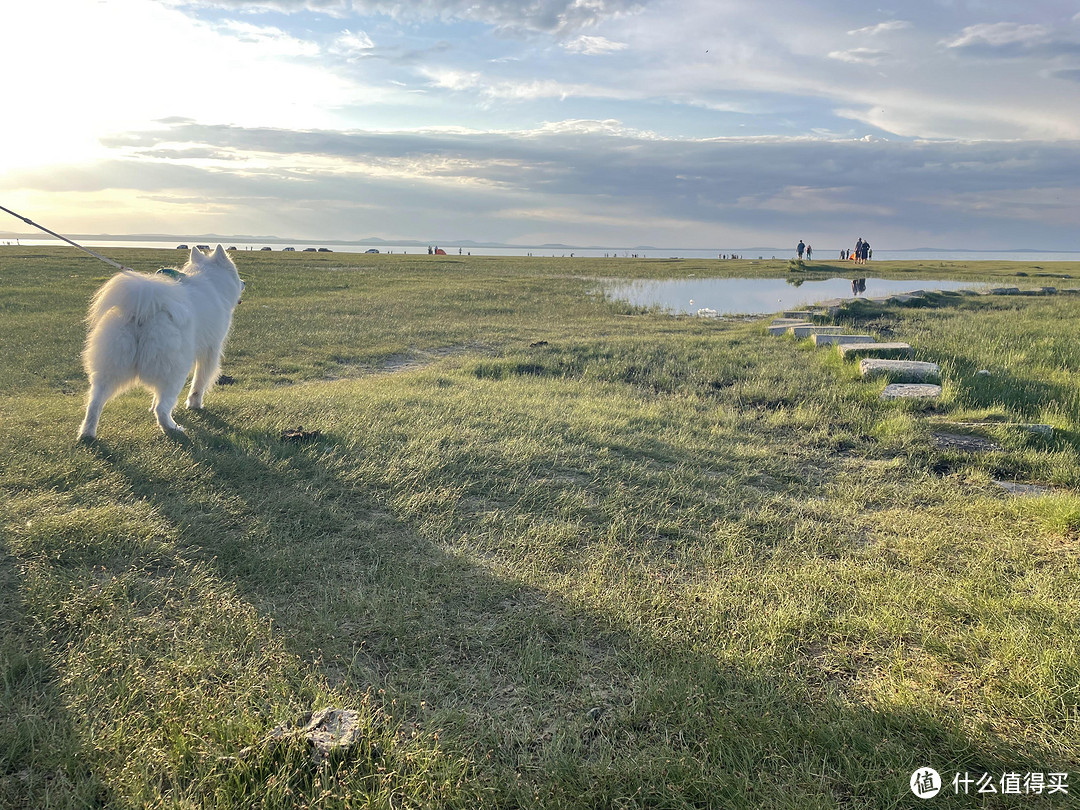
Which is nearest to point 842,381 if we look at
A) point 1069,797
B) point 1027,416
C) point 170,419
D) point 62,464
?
point 1027,416

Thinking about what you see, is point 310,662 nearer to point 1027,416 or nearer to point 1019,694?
point 1019,694

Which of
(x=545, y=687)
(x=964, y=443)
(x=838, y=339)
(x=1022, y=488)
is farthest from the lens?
(x=838, y=339)

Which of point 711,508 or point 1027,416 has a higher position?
point 1027,416

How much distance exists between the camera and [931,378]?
7.98 metres

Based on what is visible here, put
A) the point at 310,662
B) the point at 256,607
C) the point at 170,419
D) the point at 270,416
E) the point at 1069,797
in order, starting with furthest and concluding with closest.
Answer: the point at 270,416
the point at 170,419
the point at 256,607
the point at 310,662
the point at 1069,797

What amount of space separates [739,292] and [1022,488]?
72.0 ft

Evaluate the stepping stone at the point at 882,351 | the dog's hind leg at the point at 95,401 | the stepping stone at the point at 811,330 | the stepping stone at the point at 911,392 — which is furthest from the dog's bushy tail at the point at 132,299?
the stepping stone at the point at 811,330

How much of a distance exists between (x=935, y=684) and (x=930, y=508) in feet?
7.63

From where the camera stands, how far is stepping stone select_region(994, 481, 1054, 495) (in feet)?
16.0

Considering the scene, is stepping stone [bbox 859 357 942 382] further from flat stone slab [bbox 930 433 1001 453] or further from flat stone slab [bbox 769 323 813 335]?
flat stone slab [bbox 769 323 813 335]

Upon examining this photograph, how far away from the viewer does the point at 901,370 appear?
319 inches

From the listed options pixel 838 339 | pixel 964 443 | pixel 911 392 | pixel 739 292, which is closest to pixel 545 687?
pixel 964 443

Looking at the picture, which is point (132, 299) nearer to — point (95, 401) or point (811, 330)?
point (95, 401)

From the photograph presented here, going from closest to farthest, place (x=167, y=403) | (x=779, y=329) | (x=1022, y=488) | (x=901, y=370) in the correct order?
1. (x=1022, y=488)
2. (x=167, y=403)
3. (x=901, y=370)
4. (x=779, y=329)
